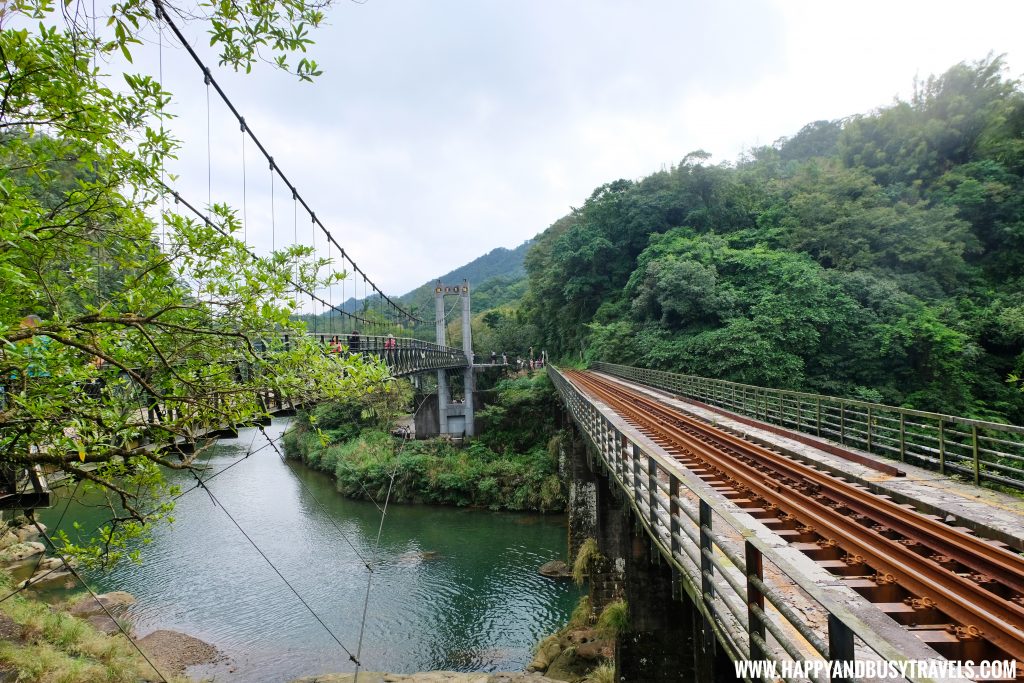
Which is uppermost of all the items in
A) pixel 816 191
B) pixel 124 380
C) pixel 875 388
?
pixel 816 191

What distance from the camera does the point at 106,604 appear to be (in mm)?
16766

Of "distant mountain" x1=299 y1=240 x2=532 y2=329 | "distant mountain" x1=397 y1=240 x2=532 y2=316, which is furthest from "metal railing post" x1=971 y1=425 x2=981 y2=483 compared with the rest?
"distant mountain" x1=397 y1=240 x2=532 y2=316

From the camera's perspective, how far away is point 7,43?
322 centimetres

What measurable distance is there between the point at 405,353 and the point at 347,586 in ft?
32.2

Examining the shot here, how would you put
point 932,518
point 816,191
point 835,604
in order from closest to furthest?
point 835,604 < point 932,518 < point 816,191

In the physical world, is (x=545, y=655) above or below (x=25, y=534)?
below

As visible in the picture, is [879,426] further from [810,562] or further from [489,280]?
[489,280]

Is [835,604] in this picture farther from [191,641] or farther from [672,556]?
[191,641]

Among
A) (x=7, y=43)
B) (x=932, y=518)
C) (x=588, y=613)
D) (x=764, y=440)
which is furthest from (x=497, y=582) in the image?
(x=7, y=43)

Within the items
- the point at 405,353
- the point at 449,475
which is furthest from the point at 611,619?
the point at 449,475

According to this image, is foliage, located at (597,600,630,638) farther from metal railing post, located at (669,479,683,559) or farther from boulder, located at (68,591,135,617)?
boulder, located at (68,591,135,617)

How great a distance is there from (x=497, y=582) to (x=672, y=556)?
50.2ft

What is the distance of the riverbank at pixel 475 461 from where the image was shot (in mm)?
27469

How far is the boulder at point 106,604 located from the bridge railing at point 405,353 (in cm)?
1086
